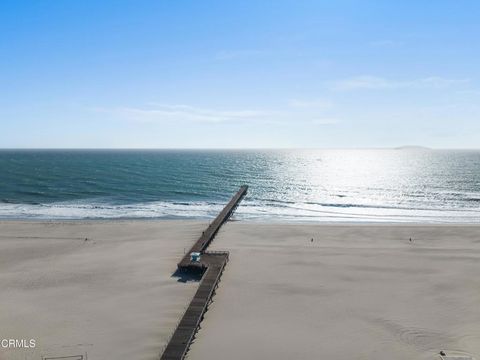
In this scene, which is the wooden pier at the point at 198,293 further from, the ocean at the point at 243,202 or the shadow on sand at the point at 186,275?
the ocean at the point at 243,202

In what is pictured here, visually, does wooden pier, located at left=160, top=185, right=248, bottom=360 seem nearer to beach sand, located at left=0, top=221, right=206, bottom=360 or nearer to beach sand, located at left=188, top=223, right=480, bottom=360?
beach sand, located at left=188, top=223, right=480, bottom=360

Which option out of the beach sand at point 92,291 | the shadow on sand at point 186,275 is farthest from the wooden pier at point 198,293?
the beach sand at point 92,291

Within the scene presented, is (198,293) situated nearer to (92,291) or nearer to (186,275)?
(186,275)

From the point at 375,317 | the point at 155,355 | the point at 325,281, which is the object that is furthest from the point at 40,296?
the point at 375,317

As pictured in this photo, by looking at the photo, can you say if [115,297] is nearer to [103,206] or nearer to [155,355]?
[155,355]

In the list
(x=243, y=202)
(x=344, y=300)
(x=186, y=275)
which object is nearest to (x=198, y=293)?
(x=186, y=275)

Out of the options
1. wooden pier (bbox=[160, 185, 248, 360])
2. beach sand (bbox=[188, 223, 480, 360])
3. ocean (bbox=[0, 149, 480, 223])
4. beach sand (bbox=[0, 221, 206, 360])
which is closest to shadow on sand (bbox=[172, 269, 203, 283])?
wooden pier (bbox=[160, 185, 248, 360])
